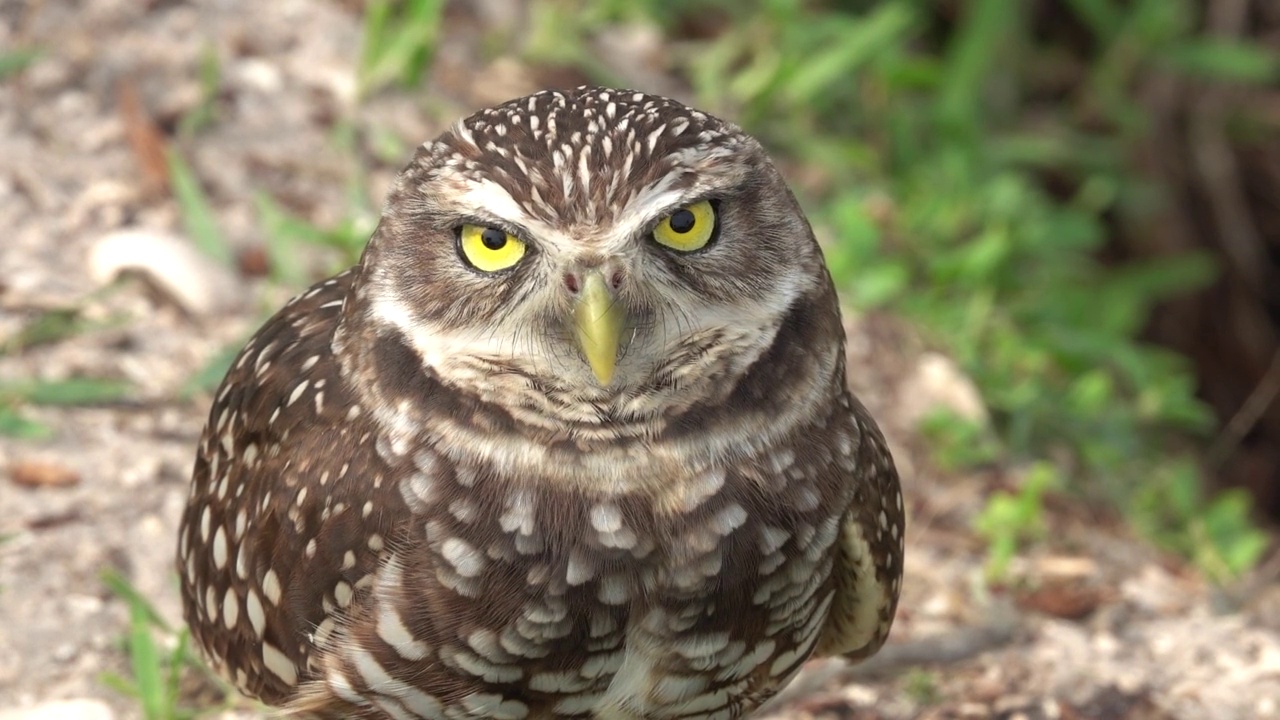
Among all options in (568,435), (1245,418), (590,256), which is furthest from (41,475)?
(1245,418)

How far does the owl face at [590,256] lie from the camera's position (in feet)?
7.09

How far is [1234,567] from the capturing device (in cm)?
413

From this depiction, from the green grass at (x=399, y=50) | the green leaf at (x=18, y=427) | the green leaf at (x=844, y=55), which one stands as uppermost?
the green grass at (x=399, y=50)

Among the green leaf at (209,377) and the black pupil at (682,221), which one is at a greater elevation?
the black pupil at (682,221)

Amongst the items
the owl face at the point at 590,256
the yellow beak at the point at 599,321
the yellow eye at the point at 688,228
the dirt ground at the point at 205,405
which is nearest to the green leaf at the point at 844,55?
the dirt ground at the point at 205,405

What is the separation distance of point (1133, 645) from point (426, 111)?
7.82 ft

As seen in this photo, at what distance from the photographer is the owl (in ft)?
7.20

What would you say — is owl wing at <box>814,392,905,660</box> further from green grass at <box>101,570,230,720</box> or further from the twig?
the twig

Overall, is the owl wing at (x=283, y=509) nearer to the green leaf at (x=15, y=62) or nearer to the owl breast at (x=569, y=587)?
the owl breast at (x=569, y=587)

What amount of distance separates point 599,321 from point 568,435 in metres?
0.21

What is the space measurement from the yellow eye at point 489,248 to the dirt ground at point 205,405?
121 cm

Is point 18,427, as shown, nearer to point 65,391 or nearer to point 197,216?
point 65,391

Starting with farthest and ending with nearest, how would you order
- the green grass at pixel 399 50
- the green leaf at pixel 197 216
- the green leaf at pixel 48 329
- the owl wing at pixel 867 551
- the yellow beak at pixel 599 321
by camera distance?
1. the green grass at pixel 399 50
2. the green leaf at pixel 197 216
3. the green leaf at pixel 48 329
4. the owl wing at pixel 867 551
5. the yellow beak at pixel 599 321

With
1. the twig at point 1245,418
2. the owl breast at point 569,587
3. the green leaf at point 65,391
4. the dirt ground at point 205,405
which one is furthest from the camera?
the twig at point 1245,418
